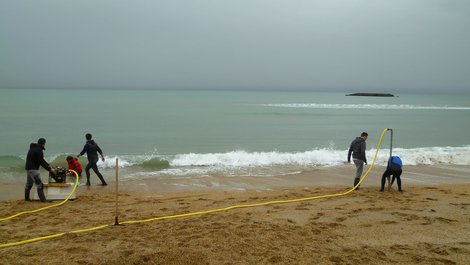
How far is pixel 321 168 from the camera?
15.4 m

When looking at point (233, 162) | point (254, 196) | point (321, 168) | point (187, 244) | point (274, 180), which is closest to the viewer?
point (187, 244)

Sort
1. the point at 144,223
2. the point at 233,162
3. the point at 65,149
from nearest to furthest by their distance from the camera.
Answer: the point at 144,223 → the point at 233,162 → the point at 65,149

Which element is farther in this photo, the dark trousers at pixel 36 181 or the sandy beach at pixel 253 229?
the dark trousers at pixel 36 181

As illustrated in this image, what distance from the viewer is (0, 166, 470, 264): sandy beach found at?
5.38 meters

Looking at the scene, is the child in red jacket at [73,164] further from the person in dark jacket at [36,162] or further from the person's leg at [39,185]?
the person's leg at [39,185]

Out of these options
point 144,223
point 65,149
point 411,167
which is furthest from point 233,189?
point 65,149

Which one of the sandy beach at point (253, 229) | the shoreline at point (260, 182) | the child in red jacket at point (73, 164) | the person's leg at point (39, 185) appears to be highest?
the child in red jacket at point (73, 164)

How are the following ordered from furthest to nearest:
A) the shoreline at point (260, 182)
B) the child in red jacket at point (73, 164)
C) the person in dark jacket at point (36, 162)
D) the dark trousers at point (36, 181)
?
the shoreline at point (260, 182) → the child in red jacket at point (73, 164) → the dark trousers at point (36, 181) → the person in dark jacket at point (36, 162)

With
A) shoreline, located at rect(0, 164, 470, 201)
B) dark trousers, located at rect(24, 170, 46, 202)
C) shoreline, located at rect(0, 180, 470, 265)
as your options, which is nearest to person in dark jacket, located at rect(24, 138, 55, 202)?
dark trousers, located at rect(24, 170, 46, 202)

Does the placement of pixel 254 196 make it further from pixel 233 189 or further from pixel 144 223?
pixel 144 223

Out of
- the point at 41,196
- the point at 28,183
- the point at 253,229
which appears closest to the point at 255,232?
the point at 253,229

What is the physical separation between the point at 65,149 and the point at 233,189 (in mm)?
14746

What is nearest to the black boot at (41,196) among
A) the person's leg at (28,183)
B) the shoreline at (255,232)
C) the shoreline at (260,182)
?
the shoreline at (255,232)

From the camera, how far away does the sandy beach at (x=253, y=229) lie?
5383 millimetres
